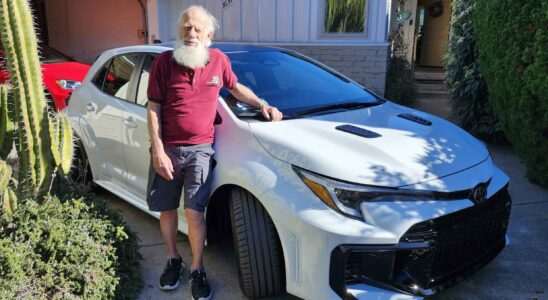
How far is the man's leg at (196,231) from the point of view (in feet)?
9.43

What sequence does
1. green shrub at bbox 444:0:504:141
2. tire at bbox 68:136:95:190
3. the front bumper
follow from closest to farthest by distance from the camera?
1. the front bumper
2. tire at bbox 68:136:95:190
3. green shrub at bbox 444:0:504:141

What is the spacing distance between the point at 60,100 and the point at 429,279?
6.15 meters

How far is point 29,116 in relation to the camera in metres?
2.82

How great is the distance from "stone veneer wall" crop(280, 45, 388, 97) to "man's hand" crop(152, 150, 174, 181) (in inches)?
241

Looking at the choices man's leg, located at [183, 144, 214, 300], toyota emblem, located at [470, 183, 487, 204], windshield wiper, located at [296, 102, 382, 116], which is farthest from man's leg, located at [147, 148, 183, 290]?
toyota emblem, located at [470, 183, 487, 204]

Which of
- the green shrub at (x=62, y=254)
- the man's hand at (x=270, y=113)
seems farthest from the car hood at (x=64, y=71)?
the man's hand at (x=270, y=113)

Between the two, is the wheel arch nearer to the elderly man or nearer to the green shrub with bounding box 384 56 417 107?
the elderly man

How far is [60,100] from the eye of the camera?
6934mm

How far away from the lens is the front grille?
2371 millimetres

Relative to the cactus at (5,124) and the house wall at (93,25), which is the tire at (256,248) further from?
the house wall at (93,25)

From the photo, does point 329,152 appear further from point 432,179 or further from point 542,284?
point 542,284

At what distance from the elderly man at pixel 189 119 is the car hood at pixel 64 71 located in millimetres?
4842

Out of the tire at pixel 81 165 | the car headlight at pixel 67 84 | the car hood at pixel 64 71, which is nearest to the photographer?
the tire at pixel 81 165

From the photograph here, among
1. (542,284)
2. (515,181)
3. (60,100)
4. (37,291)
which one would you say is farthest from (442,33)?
(37,291)
